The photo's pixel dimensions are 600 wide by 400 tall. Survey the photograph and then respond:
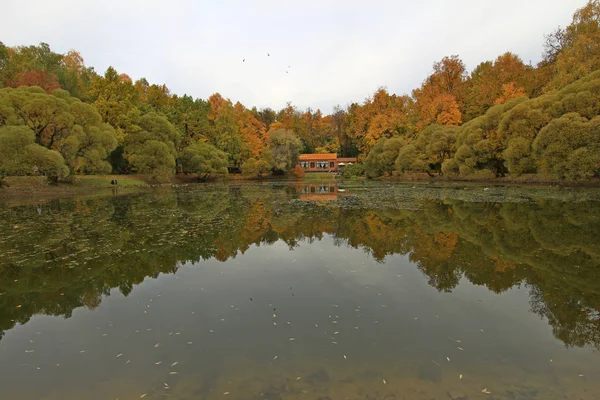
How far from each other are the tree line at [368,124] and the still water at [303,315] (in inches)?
883

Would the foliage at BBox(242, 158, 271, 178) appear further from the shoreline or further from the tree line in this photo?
the shoreline

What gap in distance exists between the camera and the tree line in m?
29.6

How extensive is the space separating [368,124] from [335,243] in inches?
2556

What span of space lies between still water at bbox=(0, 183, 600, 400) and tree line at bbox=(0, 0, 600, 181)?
22419 millimetres

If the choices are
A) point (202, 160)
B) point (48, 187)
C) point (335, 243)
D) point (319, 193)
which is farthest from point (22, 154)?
point (335, 243)

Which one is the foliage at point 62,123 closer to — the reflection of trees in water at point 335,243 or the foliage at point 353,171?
the reflection of trees in water at point 335,243

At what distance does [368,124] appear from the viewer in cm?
7194

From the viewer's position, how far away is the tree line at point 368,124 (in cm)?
2956

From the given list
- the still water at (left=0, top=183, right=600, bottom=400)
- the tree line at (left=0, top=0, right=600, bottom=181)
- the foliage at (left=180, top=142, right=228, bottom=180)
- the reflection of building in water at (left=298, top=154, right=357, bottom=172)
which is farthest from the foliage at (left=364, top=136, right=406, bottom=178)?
the still water at (left=0, top=183, right=600, bottom=400)

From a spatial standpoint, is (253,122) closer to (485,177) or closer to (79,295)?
(485,177)

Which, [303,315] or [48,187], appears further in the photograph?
[48,187]

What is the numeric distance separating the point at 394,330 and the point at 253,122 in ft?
233

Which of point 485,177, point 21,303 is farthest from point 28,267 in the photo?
point 485,177

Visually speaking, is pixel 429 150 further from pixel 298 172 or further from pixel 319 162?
pixel 319 162
